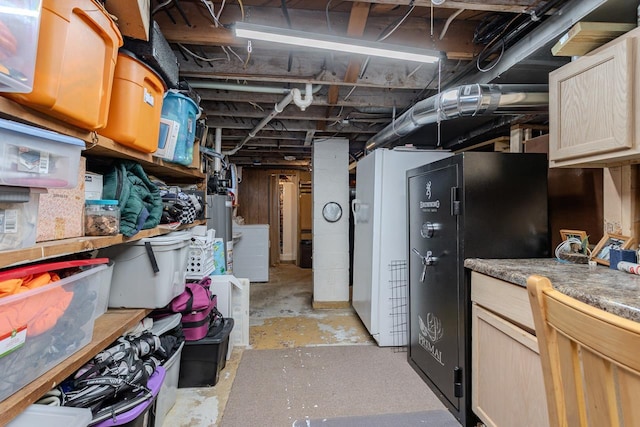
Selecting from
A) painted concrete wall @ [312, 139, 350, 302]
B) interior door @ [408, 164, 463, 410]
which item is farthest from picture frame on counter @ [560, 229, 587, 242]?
painted concrete wall @ [312, 139, 350, 302]

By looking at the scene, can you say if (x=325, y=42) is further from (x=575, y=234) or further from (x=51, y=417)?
(x=51, y=417)

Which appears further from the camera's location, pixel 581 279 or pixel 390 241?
pixel 390 241

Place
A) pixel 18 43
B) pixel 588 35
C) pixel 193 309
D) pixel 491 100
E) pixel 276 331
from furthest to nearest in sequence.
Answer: pixel 276 331 < pixel 193 309 < pixel 491 100 < pixel 588 35 < pixel 18 43

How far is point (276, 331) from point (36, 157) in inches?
110

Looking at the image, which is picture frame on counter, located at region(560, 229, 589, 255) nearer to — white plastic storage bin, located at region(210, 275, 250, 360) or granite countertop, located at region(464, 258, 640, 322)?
granite countertop, located at region(464, 258, 640, 322)

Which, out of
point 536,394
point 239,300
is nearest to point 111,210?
point 239,300

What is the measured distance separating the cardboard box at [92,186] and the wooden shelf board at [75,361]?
0.60m

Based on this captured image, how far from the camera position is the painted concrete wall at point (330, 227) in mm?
4156

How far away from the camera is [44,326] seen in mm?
962

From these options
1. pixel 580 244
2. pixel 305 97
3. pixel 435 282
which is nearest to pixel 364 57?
pixel 305 97

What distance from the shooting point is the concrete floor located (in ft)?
6.38

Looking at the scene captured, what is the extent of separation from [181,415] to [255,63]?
2.46m

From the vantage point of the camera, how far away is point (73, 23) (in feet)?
3.11

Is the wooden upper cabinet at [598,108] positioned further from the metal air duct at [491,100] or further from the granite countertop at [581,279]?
the granite countertop at [581,279]
